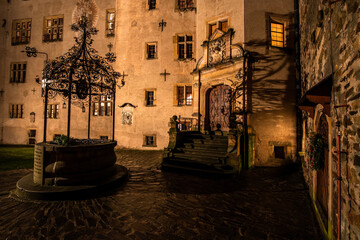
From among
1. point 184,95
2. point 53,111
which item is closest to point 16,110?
point 53,111

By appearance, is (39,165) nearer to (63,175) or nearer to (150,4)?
(63,175)

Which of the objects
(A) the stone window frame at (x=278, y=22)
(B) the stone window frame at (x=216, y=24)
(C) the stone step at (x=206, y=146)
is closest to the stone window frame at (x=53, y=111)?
(C) the stone step at (x=206, y=146)

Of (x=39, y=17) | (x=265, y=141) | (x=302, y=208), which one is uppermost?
(x=39, y=17)

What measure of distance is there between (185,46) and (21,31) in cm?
1544

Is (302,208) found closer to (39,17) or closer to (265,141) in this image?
(265,141)

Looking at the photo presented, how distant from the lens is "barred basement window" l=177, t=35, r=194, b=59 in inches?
536

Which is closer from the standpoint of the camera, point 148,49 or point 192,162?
point 192,162

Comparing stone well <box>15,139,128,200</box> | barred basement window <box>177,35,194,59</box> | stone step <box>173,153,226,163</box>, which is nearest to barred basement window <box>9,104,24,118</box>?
stone well <box>15,139,128,200</box>

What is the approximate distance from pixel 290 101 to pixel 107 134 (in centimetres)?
1260

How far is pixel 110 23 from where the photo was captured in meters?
15.4

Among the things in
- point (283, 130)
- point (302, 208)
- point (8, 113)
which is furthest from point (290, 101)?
point (8, 113)

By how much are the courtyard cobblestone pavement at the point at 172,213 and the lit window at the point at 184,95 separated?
7.58 m

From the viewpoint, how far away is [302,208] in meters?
4.80

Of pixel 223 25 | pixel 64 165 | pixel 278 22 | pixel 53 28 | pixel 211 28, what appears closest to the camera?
pixel 64 165
